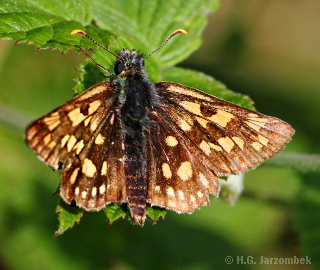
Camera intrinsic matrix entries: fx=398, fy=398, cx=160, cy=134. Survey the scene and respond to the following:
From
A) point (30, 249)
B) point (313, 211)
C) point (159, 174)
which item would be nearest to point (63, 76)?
point (30, 249)

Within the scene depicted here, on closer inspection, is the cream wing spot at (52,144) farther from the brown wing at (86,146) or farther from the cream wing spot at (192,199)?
the cream wing spot at (192,199)

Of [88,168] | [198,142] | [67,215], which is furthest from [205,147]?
[67,215]

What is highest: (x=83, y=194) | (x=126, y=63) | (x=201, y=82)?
(x=201, y=82)

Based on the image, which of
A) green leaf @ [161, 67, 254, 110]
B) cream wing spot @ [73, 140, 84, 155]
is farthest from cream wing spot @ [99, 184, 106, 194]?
green leaf @ [161, 67, 254, 110]

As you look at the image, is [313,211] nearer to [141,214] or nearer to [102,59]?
[141,214]

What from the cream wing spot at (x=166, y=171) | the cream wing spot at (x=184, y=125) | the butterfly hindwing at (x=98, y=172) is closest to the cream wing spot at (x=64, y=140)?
the butterfly hindwing at (x=98, y=172)

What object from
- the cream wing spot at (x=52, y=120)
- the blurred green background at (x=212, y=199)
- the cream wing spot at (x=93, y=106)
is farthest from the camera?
the blurred green background at (x=212, y=199)

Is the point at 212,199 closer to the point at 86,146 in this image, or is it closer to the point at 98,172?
the point at 98,172
